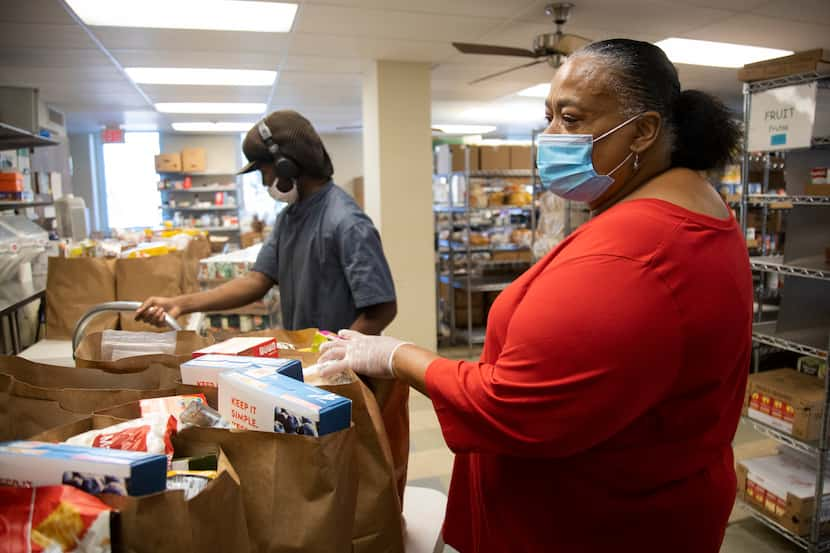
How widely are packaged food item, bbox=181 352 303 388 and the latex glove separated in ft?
0.28

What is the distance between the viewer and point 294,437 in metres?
0.74


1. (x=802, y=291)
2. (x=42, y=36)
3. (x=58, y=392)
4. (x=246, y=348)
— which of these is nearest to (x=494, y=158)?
(x=802, y=291)

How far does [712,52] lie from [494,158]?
2.16 meters

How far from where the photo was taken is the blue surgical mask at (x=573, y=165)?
103 centimetres

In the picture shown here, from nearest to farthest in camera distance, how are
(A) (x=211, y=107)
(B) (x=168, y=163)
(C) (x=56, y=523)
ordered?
(C) (x=56, y=523), (A) (x=211, y=107), (B) (x=168, y=163)

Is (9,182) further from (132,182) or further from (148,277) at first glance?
(132,182)

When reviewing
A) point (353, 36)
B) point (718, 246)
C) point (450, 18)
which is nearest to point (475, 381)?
point (718, 246)

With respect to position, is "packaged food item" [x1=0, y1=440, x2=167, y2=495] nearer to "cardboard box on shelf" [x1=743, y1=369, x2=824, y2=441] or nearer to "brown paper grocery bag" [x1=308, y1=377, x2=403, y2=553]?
"brown paper grocery bag" [x1=308, y1=377, x2=403, y2=553]

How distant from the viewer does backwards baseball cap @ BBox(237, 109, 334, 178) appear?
75.6 inches

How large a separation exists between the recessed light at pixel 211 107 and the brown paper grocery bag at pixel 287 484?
696 cm

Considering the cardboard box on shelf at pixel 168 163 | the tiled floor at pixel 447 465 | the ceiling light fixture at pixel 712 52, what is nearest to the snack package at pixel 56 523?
the tiled floor at pixel 447 465

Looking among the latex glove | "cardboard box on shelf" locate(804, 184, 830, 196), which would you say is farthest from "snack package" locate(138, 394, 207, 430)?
"cardboard box on shelf" locate(804, 184, 830, 196)

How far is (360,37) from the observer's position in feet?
13.8

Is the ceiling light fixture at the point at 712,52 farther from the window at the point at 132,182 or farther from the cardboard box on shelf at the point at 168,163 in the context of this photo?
the window at the point at 132,182
